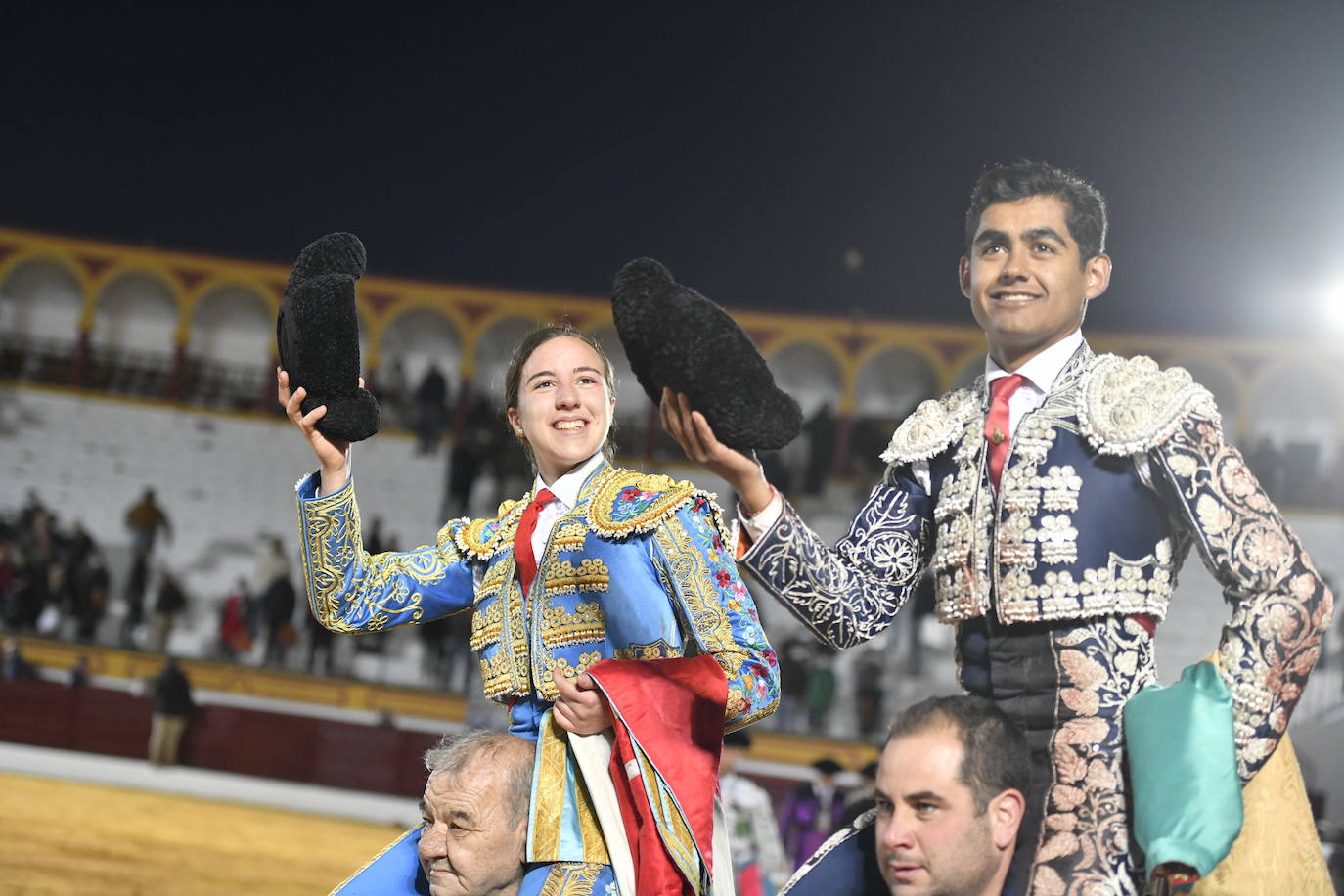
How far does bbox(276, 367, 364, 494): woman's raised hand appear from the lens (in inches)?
67.5

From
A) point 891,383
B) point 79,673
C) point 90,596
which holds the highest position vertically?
point 891,383

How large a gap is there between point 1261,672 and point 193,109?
12442mm

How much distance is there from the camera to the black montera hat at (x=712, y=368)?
132 cm

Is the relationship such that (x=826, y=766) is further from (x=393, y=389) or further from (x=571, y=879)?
(x=393, y=389)

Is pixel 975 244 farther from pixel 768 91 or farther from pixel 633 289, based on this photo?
pixel 768 91

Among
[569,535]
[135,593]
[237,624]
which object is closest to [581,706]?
[569,535]

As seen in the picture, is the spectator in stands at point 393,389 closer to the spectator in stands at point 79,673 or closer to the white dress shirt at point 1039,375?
the spectator in stands at point 79,673

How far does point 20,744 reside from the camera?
31.5ft

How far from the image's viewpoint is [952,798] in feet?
4.54

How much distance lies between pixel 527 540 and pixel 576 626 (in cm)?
14

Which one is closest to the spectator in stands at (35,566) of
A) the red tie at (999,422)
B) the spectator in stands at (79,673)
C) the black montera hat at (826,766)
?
the spectator in stands at (79,673)

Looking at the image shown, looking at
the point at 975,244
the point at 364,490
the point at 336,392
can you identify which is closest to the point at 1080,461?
the point at 975,244

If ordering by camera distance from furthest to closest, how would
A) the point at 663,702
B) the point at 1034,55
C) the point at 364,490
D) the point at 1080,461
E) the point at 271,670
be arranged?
the point at 364,490 < the point at 271,670 < the point at 1034,55 < the point at 663,702 < the point at 1080,461

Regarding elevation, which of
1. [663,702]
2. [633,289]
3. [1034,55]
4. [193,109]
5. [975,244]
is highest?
[193,109]
